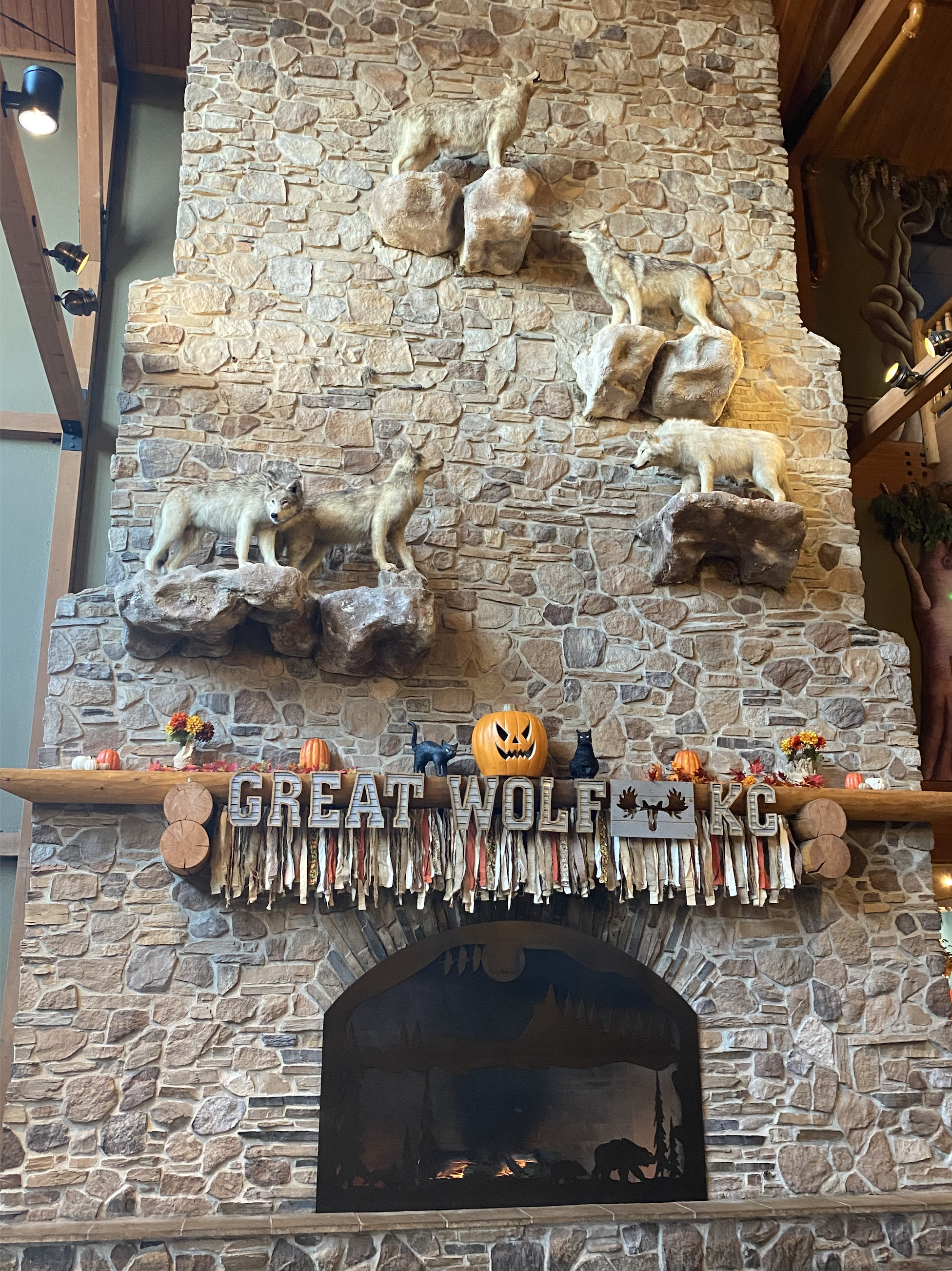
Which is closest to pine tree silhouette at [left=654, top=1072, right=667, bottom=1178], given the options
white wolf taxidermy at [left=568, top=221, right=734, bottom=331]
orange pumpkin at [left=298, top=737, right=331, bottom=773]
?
orange pumpkin at [left=298, top=737, right=331, bottom=773]

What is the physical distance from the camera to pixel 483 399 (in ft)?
19.2

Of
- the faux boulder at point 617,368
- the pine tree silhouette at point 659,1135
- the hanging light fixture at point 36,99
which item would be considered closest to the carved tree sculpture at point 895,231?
the faux boulder at point 617,368

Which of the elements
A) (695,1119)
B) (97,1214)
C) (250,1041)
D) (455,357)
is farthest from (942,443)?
(97,1214)

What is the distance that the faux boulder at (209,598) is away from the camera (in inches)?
190

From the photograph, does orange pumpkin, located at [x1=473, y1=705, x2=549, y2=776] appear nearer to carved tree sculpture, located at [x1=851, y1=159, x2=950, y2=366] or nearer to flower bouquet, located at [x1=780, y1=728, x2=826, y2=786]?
flower bouquet, located at [x1=780, y1=728, x2=826, y2=786]

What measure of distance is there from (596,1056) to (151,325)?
4.48m

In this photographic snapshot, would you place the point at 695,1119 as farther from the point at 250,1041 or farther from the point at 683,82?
the point at 683,82

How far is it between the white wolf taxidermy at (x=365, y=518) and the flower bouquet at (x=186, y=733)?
935mm

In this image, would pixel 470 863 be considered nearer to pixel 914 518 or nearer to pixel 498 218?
pixel 498 218

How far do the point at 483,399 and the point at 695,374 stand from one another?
1220mm

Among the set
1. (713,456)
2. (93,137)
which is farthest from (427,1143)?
(93,137)

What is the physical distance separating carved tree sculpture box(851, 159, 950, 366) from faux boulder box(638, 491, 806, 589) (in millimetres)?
2963

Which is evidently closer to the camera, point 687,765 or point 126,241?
point 687,765

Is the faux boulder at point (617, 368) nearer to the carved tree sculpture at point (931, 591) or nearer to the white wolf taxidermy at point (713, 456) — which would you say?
the white wolf taxidermy at point (713, 456)
